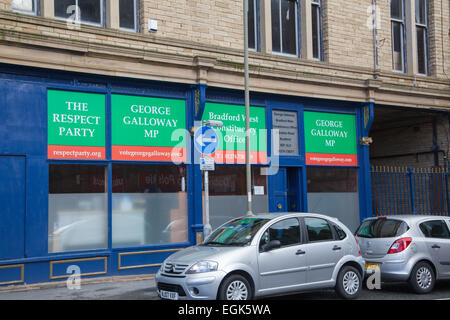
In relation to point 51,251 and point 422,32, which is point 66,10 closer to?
point 51,251

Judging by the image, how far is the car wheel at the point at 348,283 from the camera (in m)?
9.21

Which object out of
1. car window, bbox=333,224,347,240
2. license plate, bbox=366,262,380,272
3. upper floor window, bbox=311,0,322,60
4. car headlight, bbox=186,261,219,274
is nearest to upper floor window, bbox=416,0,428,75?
upper floor window, bbox=311,0,322,60

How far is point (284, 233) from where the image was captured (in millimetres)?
8969

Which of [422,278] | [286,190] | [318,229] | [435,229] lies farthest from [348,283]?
[286,190]

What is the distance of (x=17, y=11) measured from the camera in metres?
11.1

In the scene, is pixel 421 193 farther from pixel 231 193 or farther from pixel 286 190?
pixel 231 193

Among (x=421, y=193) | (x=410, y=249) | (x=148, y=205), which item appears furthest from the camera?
(x=421, y=193)

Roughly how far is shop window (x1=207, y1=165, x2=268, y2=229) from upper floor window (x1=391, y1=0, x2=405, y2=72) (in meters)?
6.61

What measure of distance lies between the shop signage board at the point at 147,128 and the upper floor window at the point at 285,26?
372cm

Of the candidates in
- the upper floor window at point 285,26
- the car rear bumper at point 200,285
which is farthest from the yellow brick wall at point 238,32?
the car rear bumper at point 200,285

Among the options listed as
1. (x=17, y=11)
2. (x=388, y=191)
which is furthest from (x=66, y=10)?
(x=388, y=191)

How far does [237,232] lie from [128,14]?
632 cm

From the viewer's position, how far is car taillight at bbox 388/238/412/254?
989cm

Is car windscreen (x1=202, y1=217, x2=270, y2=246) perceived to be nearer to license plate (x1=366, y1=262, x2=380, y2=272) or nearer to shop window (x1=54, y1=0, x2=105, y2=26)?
license plate (x1=366, y1=262, x2=380, y2=272)
